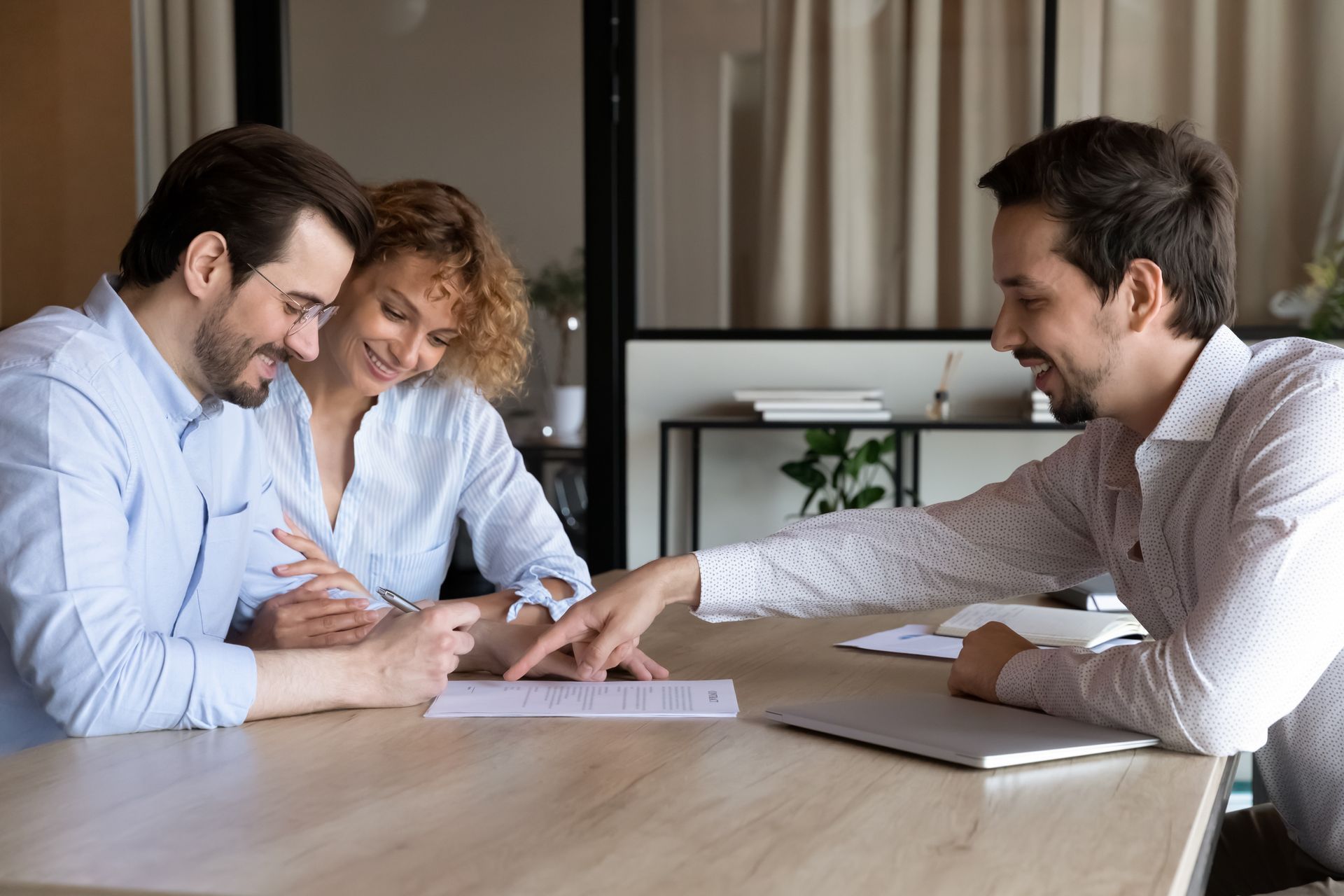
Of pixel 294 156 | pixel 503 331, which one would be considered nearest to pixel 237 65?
pixel 503 331

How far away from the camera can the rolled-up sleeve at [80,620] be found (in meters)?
1.23

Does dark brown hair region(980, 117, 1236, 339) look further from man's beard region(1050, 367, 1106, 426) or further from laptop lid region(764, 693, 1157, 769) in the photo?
laptop lid region(764, 693, 1157, 769)

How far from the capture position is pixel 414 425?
2.19 meters

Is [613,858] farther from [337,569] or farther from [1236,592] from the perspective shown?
[337,569]

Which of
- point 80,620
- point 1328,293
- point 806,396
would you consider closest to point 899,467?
point 806,396

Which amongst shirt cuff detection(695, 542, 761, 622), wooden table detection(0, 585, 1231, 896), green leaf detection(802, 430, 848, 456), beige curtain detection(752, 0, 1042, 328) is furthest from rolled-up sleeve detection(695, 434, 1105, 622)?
beige curtain detection(752, 0, 1042, 328)

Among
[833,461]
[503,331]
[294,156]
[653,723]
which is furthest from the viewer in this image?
[833,461]

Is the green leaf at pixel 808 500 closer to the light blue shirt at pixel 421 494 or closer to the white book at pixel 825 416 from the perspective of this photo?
the white book at pixel 825 416

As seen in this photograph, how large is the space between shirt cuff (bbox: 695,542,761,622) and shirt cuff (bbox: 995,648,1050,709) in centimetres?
37

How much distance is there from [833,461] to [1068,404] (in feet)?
9.13

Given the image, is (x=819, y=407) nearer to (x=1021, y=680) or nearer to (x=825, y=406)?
(x=825, y=406)

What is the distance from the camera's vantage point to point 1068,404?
4.89ft

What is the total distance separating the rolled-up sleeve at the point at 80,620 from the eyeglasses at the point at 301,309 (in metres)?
0.36

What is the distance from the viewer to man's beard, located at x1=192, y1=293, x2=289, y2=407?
5.18 ft
